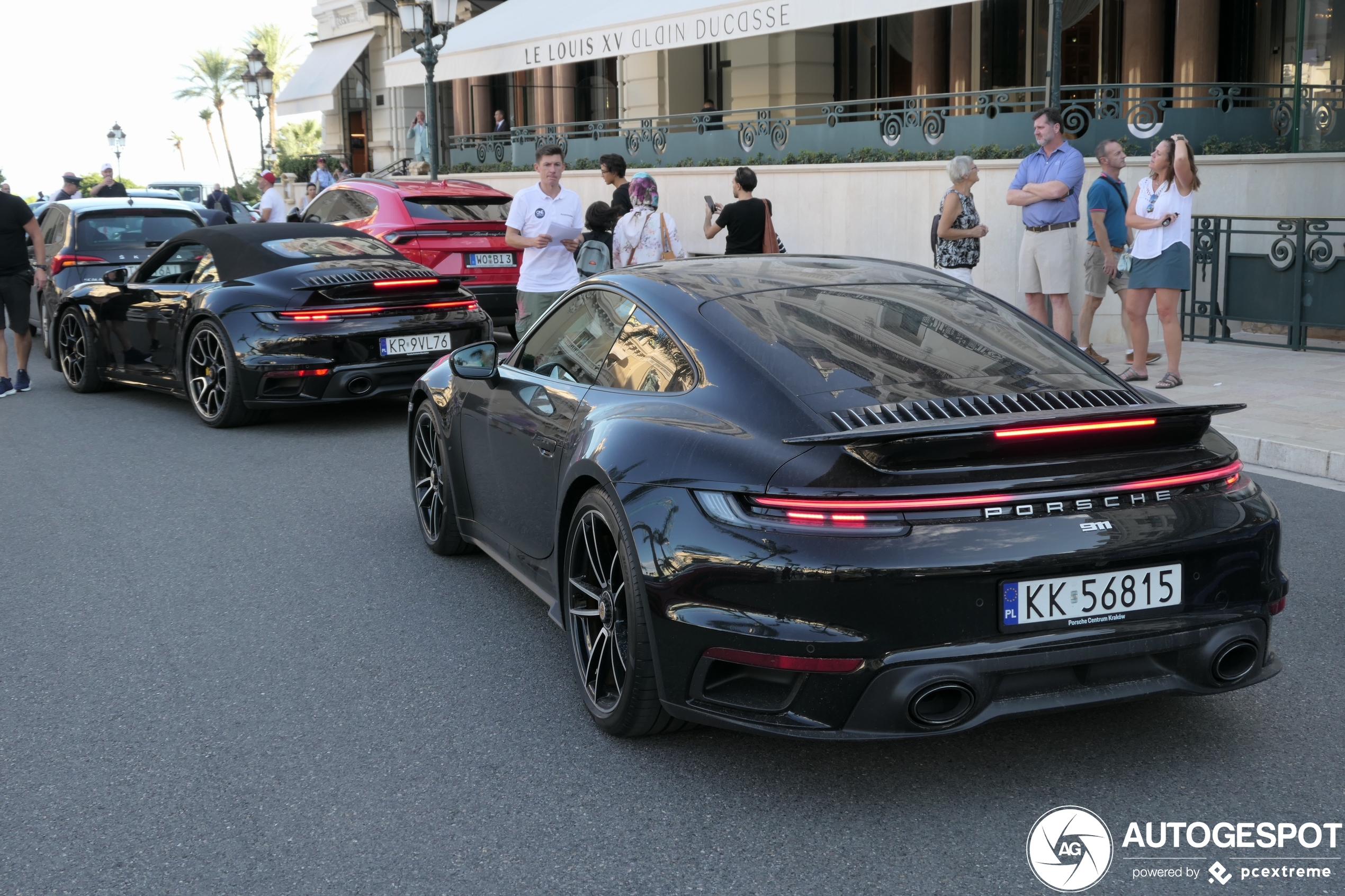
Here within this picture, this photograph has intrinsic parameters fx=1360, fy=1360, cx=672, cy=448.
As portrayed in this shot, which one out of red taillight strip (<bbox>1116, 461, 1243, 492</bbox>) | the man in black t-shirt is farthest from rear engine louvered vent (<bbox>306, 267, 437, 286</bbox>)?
red taillight strip (<bbox>1116, 461, 1243, 492</bbox>)

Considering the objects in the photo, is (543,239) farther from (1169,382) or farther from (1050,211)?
(1169,382)

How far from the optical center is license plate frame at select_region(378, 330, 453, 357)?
9.12m

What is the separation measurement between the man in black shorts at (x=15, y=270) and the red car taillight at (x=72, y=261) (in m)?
1.62

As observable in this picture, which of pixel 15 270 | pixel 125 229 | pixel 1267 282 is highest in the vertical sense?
pixel 125 229

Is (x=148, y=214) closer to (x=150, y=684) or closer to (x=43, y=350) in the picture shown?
(x=43, y=350)

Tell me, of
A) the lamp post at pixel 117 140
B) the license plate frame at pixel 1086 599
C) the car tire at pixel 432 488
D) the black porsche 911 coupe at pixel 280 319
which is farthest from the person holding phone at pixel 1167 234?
the lamp post at pixel 117 140

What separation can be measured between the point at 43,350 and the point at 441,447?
36.8 ft

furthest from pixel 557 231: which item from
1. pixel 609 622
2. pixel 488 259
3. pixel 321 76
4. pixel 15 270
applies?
Result: pixel 321 76

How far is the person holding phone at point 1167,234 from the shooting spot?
9.69 meters

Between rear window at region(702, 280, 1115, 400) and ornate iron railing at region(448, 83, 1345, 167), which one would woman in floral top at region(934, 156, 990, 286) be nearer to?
ornate iron railing at region(448, 83, 1345, 167)

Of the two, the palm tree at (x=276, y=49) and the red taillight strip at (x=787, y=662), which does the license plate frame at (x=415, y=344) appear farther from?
the palm tree at (x=276, y=49)

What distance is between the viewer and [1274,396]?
9445mm

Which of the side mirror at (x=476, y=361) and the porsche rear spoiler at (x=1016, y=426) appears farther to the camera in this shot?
the side mirror at (x=476, y=361)

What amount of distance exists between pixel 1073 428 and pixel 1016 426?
15cm
